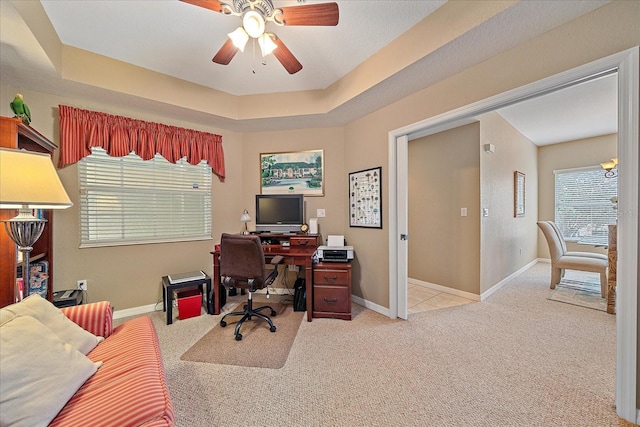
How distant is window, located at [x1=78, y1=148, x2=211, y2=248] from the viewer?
8.43ft

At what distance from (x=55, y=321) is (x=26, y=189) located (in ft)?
2.23

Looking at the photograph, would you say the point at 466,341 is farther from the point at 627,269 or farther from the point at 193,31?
the point at 193,31

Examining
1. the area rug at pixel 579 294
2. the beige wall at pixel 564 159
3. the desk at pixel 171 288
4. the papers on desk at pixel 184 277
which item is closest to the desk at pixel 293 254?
the desk at pixel 171 288

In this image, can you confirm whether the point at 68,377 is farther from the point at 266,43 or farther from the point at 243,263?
the point at 266,43

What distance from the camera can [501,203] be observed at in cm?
366

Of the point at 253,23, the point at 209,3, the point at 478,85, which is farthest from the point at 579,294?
the point at 209,3

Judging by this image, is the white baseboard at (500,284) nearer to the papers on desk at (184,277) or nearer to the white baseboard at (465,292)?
the white baseboard at (465,292)

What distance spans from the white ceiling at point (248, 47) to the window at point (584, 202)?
271 cm

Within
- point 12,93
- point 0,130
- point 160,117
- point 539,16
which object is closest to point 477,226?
point 539,16

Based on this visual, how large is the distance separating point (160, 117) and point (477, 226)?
168 inches

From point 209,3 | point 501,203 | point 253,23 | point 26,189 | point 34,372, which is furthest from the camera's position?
point 501,203

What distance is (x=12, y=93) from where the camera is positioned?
2205 millimetres

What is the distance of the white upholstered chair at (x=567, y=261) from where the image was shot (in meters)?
3.16

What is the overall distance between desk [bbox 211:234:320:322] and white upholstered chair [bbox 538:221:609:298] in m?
3.53
